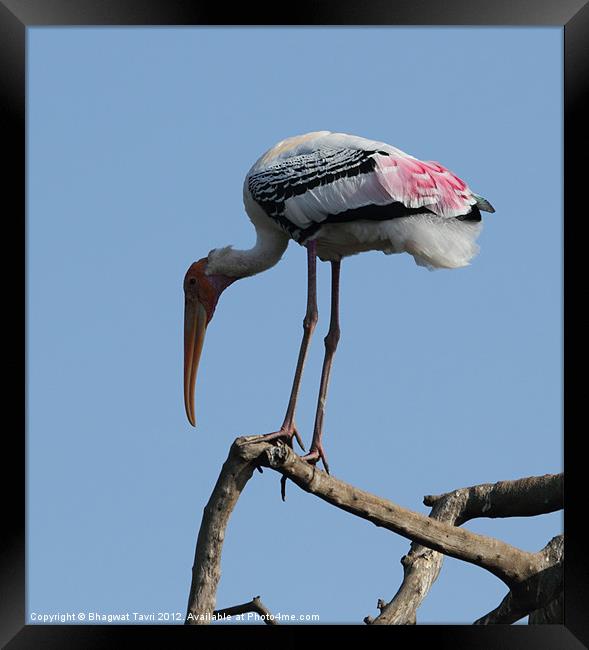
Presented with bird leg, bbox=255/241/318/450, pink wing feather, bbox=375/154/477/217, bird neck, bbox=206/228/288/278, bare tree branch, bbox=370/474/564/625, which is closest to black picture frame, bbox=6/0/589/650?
bare tree branch, bbox=370/474/564/625

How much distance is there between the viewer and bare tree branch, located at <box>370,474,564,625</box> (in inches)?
357

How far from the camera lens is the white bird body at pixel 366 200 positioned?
30.5ft

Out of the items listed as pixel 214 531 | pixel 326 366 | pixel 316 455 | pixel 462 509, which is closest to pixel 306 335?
pixel 326 366

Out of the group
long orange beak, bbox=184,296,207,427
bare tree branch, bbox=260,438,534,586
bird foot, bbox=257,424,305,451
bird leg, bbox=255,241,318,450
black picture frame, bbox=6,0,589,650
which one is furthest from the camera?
long orange beak, bbox=184,296,207,427

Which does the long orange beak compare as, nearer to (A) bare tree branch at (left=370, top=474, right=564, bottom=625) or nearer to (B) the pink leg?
(B) the pink leg

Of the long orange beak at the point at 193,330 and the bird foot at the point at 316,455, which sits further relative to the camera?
the long orange beak at the point at 193,330

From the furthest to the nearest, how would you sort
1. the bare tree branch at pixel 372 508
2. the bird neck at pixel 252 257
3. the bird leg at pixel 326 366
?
the bird neck at pixel 252 257 → the bird leg at pixel 326 366 → the bare tree branch at pixel 372 508

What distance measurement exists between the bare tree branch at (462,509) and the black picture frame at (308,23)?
62.2 inches

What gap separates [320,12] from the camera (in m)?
7.54

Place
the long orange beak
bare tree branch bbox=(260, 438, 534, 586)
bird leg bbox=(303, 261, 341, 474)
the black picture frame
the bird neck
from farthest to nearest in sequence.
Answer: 1. the long orange beak
2. the bird neck
3. bird leg bbox=(303, 261, 341, 474)
4. bare tree branch bbox=(260, 438, 534, 586)
5. the black picture frame

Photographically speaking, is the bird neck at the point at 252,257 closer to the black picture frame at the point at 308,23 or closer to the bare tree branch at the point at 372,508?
the bare tree branch at the point at 372,508

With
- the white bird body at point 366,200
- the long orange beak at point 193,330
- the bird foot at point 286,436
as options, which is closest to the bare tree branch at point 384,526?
the bird foot at point 286,436

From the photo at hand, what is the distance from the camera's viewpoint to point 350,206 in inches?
366

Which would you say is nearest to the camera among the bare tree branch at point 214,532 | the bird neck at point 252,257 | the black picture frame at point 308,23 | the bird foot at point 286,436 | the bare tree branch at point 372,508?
the black picture frame at point 308,23
